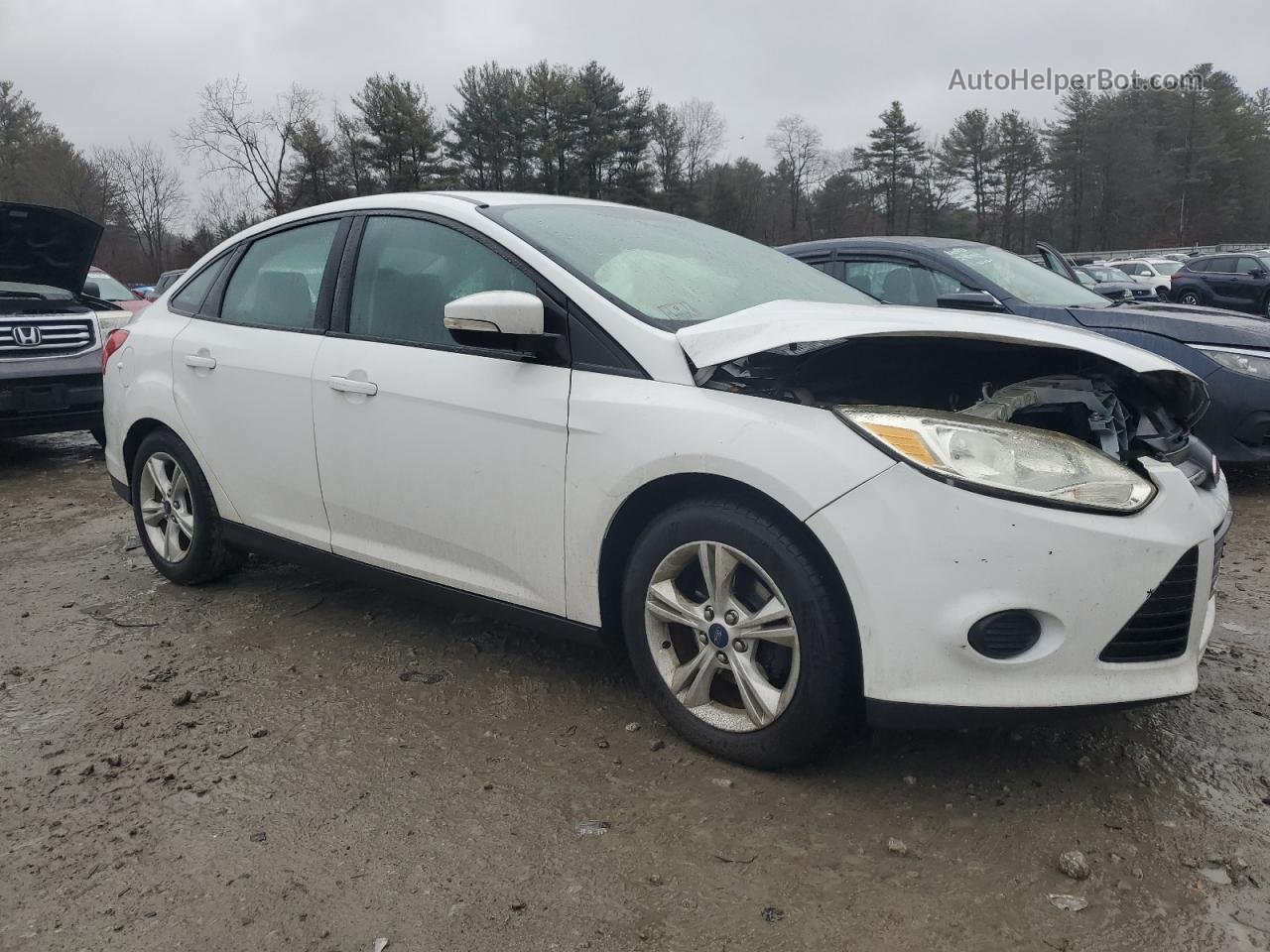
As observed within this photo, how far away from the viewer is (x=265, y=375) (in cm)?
364

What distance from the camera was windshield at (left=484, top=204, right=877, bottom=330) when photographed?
2926 millimetres

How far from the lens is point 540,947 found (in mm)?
1974

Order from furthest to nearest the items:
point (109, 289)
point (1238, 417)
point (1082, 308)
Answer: point (109, 289) → point (1082, 308) → point (1238, 417)

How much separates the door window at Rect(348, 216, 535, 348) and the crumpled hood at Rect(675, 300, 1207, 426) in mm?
701

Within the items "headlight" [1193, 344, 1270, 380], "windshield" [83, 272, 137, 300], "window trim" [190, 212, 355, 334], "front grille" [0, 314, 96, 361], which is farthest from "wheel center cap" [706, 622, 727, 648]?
"windshield" [83, 272, 137, 300]

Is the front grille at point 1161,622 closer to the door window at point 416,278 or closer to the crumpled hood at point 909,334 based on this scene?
the crumpled hood at point 909,334

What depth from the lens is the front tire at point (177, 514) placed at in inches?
161

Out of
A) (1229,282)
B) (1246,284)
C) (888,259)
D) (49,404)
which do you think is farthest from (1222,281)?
(49,404)

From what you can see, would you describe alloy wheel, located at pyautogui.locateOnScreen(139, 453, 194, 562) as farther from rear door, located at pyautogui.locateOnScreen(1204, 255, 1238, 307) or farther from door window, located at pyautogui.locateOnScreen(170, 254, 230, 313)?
rear door, located at pyautogui.locateOnScreen(1204, 255, 1238, 307)

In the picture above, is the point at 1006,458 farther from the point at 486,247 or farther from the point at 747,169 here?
the point at 747,169

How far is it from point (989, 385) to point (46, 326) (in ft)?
23.1

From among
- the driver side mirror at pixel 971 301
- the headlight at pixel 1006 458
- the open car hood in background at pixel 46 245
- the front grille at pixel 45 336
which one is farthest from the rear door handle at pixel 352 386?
the front grille at pixel 45 336

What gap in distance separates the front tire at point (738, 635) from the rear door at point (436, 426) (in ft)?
1.15

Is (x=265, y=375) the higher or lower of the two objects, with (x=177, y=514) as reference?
higher
